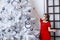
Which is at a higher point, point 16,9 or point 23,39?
point 16,9

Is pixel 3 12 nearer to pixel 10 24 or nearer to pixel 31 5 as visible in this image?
pixel 10 24

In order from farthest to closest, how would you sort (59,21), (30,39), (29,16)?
(59,21)
(29,16)
(30,39)

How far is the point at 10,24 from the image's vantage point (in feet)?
12.0

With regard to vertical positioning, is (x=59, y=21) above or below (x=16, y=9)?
below

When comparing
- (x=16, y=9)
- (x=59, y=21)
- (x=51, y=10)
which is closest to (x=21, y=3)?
(x=16, y=9)

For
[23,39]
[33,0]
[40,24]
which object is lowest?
[23,39]

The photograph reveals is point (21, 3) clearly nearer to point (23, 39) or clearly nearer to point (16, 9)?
point (16, 9)

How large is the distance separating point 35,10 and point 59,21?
71 cm

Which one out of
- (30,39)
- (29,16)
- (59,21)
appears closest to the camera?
(30,39)

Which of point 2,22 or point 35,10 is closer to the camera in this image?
point 2,22

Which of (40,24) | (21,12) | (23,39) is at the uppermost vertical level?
(21,12)

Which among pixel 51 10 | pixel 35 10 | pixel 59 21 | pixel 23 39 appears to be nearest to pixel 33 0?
pixel 35 10

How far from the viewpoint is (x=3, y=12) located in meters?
3.78

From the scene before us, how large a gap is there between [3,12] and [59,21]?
4.88ft
